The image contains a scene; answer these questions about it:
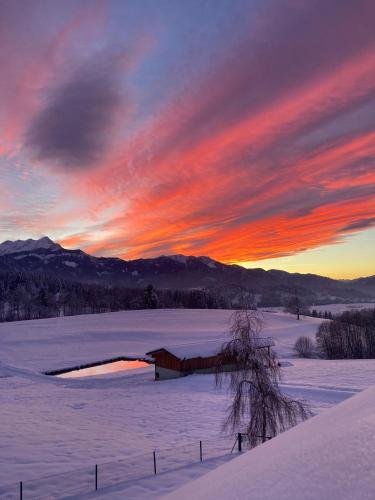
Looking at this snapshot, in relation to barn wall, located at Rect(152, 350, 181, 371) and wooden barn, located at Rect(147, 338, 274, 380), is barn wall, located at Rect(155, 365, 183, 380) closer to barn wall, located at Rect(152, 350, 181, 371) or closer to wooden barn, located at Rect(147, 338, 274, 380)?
wooden barn, located at Rect(147, 338, 274, 380)

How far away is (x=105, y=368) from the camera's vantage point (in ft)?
220

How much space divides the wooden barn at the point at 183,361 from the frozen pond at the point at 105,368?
39.9 feet

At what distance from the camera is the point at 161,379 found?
52.1 meters

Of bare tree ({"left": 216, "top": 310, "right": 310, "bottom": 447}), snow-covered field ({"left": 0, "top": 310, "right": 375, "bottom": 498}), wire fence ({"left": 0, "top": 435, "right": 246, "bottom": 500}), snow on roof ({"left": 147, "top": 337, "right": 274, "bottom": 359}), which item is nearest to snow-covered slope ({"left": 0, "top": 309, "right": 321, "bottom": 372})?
snow-covered field ({"left": 0, "top": 310, "right": 375, "bottom": 498})

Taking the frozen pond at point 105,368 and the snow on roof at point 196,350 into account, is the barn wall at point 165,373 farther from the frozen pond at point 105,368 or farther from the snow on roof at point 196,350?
the frozen pond at point 105,368

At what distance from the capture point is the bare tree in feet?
60.0

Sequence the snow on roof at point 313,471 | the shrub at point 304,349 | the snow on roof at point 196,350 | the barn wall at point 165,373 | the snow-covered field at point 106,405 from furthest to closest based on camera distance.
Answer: the shrub at point 304,349 → the snow on roof at point 196,350 → the barn wall at point 165,373 → the snow-covered field at point 106,405 → the snow on roof at point 313,471

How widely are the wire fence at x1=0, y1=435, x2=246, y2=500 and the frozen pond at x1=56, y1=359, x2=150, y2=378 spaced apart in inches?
1707

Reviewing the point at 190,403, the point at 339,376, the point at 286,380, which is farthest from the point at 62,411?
the point at 339,376

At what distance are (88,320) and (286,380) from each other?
75.6m

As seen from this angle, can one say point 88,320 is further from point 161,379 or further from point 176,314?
point 161,379

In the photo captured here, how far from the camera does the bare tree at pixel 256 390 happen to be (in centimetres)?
1830

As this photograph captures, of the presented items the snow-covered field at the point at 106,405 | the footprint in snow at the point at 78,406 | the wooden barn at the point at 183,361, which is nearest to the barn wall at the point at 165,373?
the wooden barn at the point at 183,361

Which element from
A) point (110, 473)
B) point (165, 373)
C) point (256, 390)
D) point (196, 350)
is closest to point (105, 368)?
point (165, 373)
